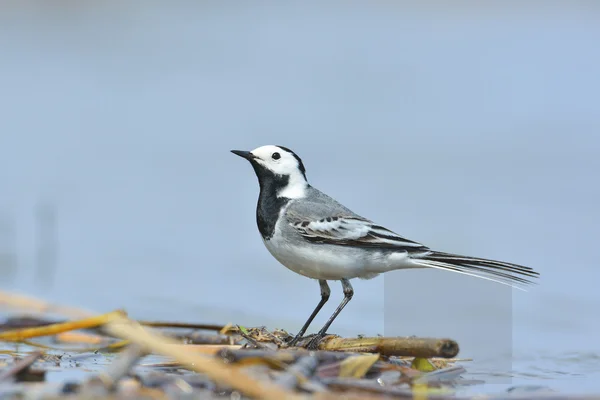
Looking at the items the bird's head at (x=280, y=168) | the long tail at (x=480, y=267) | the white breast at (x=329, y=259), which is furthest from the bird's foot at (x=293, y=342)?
the bird's head at (x=280, y=168)

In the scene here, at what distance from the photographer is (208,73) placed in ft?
65.6

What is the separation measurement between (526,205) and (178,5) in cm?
1261

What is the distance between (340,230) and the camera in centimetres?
781

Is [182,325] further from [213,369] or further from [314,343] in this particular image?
[213,369]

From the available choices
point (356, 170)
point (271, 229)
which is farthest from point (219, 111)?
point (271, 229)

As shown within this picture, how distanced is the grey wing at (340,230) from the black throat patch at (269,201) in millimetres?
129

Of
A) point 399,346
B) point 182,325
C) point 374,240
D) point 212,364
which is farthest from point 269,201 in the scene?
point 212,364

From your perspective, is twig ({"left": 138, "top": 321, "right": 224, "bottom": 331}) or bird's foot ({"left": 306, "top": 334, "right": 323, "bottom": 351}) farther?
twig ({"left": 138, "top": 321, "right": 224, "bottom": 331})

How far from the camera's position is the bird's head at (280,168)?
8.34m

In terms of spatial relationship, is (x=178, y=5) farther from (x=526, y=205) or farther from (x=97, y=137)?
(x=526, y=205)

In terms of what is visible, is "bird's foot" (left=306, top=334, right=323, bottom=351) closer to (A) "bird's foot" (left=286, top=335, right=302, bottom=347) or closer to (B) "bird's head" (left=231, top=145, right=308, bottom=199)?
(A) "bird's foot" (left=286, top=335, right=302, bottom=347)

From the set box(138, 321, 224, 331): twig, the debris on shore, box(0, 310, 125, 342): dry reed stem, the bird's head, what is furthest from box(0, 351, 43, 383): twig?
the bird's head

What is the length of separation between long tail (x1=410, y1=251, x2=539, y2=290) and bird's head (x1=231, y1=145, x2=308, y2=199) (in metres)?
1.31

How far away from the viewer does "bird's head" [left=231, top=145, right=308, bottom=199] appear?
834 centimetres
